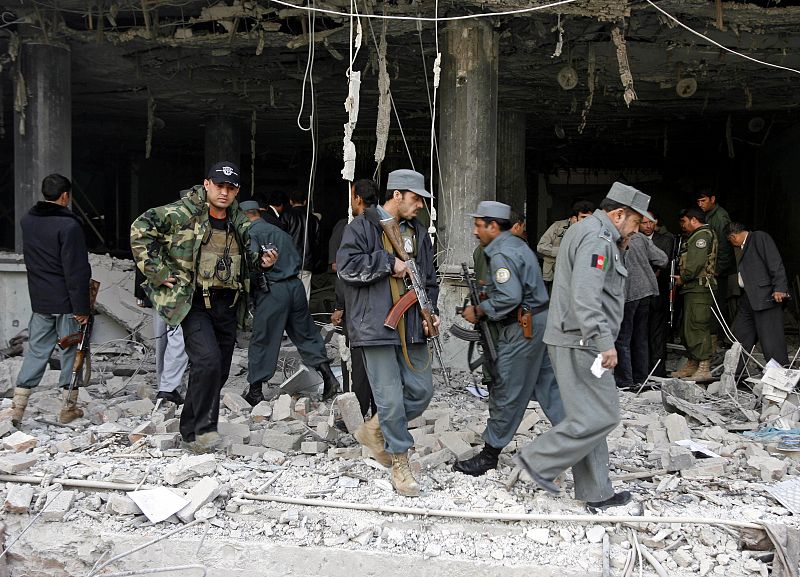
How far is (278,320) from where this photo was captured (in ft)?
20.8

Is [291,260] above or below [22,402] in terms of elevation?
above

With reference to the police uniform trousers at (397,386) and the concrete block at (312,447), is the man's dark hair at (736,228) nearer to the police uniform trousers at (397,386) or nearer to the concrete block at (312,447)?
the police uniform trousers at (397,386)

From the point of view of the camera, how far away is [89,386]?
22.0ft

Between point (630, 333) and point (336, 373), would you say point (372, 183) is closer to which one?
point (336, 373)

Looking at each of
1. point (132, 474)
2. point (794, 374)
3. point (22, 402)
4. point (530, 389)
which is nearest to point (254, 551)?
point (132, 474)

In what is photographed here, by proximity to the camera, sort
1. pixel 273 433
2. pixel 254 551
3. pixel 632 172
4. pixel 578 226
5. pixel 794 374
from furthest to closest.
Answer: pixel 632 172, pixel 794 374, pixel 273 433, pixel 578 226, pixel 254 551

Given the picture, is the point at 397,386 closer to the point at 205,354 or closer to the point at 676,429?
the point at 205,354

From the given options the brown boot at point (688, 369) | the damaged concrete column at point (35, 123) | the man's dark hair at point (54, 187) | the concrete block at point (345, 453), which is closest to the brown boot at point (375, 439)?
the concrete block at point (345, 453)

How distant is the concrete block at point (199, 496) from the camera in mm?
3779

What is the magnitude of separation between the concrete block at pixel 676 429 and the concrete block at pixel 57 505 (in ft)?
12.3

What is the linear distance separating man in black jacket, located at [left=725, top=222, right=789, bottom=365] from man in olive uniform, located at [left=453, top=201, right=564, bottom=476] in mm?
3652

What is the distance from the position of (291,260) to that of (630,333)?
324 centimetres

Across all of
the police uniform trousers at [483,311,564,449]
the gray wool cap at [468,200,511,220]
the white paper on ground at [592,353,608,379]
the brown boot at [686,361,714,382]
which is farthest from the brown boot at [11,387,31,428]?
the brown boot at [686,361,714,382]

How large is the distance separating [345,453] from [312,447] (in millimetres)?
214
